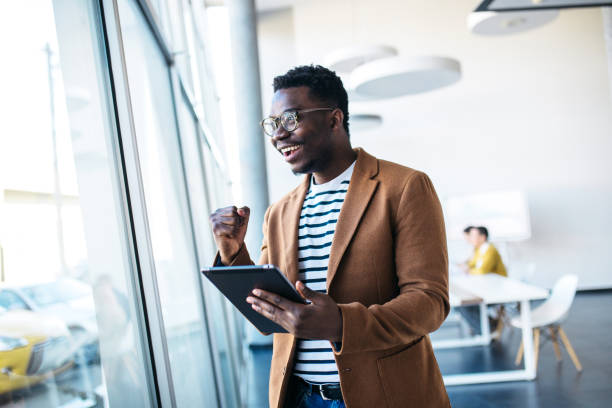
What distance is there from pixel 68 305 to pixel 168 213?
1.31m

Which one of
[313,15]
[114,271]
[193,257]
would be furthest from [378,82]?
[313,15]

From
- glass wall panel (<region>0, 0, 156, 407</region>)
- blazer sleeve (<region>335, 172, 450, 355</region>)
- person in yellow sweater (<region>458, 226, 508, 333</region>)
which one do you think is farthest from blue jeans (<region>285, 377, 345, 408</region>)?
person in yellow sweater (<region>458, 226, 508, 333</region>)

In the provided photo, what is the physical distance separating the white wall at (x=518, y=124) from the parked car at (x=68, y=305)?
9454mm

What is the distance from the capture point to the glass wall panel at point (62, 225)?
0.96 m

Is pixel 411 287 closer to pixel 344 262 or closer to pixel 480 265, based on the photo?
pixel 344 262

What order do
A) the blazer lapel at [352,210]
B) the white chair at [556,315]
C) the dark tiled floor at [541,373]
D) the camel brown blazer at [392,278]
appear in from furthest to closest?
1. the white chair at [556,315]
2. the dark tiled floor at [541,373]
3. the blazer lapel at [352,210]
4. the camel brown blazer at [392,278]

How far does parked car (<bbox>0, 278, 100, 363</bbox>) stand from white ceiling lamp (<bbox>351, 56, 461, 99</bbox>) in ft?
15.0

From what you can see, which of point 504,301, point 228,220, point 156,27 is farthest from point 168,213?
point 504,301

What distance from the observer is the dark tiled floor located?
4.38m

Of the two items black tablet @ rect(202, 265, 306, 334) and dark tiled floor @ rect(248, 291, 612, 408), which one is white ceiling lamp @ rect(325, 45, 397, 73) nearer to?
dark tiled floor @ rect(248, 291, 612, 408)

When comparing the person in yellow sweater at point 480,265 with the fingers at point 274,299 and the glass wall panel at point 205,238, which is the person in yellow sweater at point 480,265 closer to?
the glass wall panel at point 205,238

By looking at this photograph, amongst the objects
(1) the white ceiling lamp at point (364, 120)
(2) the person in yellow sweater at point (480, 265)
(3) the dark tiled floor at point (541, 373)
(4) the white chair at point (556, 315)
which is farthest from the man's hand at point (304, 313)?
(1) the white ceiling lamp at point (364, 120)

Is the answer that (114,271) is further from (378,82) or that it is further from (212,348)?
(378,82)

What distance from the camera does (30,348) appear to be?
944mm
